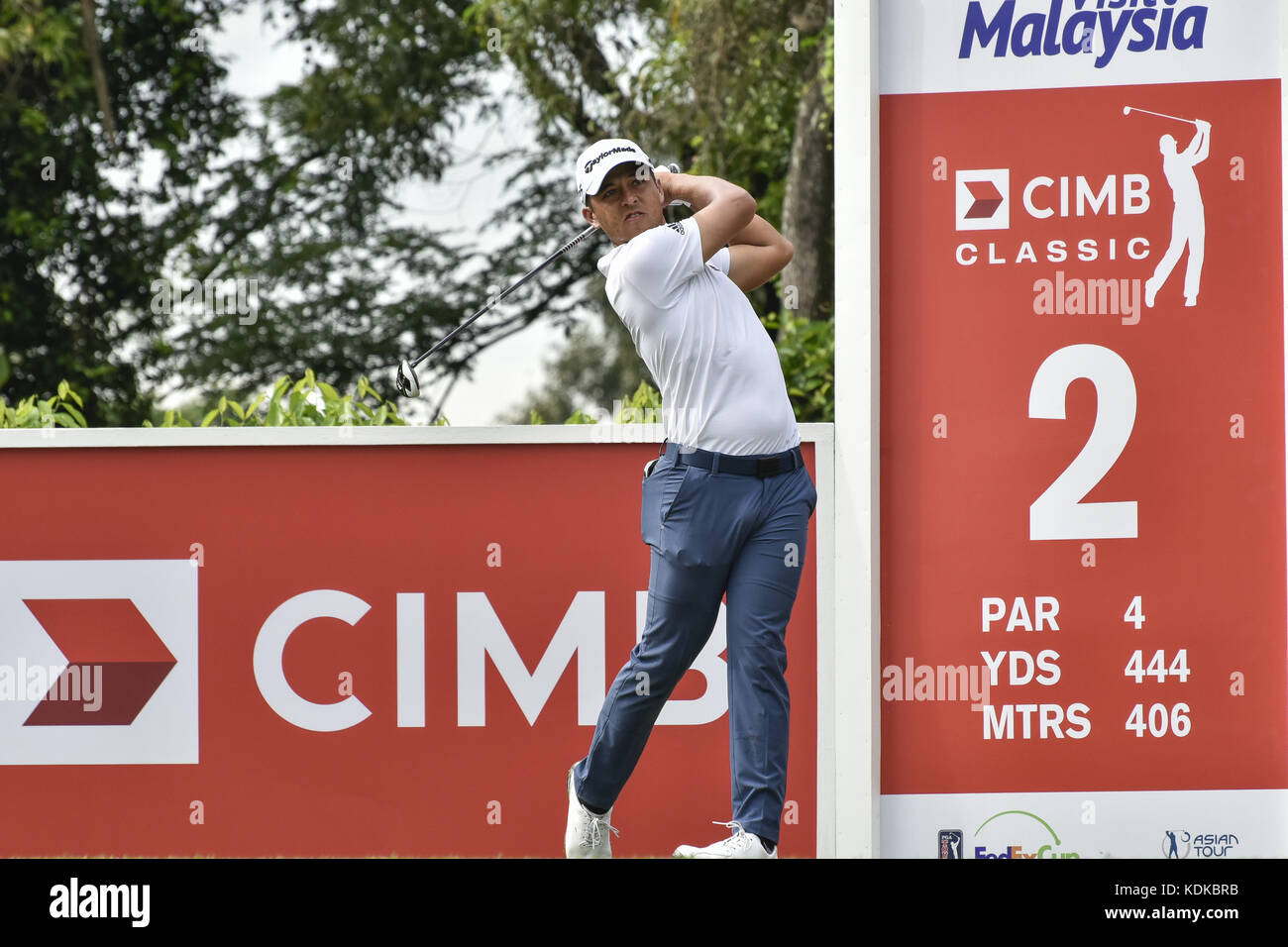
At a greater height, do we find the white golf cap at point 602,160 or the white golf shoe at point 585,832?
the white golf cap at point 602,160

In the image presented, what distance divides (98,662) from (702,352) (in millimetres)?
1981

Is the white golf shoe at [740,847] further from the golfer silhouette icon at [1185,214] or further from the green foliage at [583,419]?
the golfer silhouette icon at [1185,214]

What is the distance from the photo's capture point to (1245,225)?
142 inches

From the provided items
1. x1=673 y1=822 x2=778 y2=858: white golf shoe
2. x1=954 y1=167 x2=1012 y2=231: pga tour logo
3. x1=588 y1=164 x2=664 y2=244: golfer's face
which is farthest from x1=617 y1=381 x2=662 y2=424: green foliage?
x1=673 y1=822 x2=778 y2=858: white golf shoe

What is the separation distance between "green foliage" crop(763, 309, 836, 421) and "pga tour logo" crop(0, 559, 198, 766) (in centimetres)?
338

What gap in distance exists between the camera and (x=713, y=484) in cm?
317

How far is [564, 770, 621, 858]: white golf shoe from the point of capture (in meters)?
3.34

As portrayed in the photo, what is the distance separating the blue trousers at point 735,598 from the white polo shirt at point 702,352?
0.08 metres

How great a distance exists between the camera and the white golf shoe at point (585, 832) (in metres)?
3.34

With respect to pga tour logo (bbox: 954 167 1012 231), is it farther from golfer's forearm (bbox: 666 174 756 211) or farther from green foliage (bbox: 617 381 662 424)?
green foliage (bbox: 617 381 662 424)

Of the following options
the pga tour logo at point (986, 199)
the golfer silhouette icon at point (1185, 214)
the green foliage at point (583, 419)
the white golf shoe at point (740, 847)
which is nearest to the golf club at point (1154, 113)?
the golfer silhouette icon at point (1185, 214)

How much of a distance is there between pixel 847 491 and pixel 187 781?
6.77 ft

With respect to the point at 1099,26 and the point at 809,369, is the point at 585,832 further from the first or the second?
the point at 809,369

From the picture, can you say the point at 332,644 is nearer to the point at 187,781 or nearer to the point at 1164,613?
the point at 187,781
